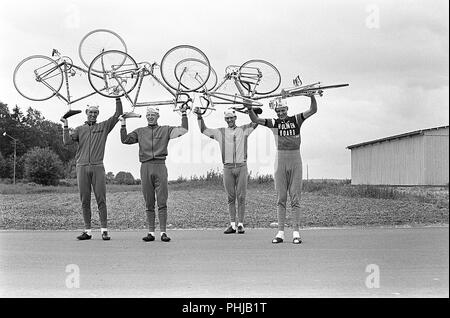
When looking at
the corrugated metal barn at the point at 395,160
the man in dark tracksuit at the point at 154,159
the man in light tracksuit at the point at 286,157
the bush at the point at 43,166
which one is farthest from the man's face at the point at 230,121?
the bush at the point at 43,166

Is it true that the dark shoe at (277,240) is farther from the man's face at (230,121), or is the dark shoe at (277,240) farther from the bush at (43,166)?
the bush at (43,166)

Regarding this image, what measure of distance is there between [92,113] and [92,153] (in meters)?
0.70

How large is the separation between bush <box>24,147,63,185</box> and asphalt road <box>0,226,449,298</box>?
10.4m

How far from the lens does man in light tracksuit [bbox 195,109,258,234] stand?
1172 cm

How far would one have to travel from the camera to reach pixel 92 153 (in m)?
10.9

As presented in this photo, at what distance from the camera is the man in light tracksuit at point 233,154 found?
11719 mm

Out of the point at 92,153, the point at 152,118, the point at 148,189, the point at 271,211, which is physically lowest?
the point at 271,211

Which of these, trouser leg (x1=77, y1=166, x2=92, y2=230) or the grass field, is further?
the grass field

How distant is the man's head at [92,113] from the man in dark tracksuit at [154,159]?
0.52m

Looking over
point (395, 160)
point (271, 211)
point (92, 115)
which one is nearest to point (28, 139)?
point (271, 211)

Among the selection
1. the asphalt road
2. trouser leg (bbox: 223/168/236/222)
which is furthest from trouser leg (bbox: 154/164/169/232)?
trouser leg (bbox: 223/168/236/222)

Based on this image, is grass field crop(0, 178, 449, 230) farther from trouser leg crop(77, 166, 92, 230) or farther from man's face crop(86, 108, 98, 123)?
man's face crop(86, 108, 98, 123)

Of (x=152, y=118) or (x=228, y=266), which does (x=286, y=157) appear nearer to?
(x=152, y=118)

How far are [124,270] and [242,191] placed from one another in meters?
4.73
